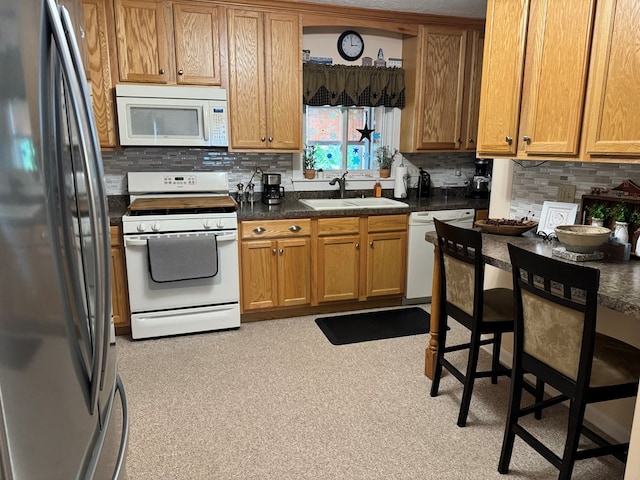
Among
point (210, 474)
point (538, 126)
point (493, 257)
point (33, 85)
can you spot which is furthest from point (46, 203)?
point (538, 126)

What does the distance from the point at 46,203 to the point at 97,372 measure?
1.20 feet

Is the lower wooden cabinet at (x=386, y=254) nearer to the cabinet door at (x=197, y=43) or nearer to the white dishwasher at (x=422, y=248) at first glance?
the white dishwasher at (x=422, y=248)

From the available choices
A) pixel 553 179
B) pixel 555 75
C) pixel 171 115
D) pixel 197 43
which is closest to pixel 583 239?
pixel 553 179

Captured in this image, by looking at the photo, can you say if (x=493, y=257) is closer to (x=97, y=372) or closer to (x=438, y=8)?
(x=97, y=372)

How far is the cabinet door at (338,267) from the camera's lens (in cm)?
368

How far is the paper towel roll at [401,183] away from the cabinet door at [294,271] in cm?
116

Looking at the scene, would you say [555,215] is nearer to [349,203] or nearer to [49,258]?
[349,203]

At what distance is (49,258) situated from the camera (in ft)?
2.42

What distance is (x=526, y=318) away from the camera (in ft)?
6.08

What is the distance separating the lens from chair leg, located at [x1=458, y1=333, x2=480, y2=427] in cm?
223

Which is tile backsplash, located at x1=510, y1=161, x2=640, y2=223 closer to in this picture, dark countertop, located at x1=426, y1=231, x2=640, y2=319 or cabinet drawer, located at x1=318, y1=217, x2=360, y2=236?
dark countertop, located at x1=426, y1=231, x2=640, y2=319

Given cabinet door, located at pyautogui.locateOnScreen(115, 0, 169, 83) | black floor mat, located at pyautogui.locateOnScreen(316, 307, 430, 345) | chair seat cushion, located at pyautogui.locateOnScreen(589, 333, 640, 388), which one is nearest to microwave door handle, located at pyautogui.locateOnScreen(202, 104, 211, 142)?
cabinet door, located at pyautogui.locateOnScreen(115, 0, 169, 83)

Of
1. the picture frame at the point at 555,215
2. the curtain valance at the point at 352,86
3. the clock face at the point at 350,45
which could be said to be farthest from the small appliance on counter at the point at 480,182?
the picture frame at the point at 555,215

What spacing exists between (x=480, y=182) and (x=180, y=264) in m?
2.89
